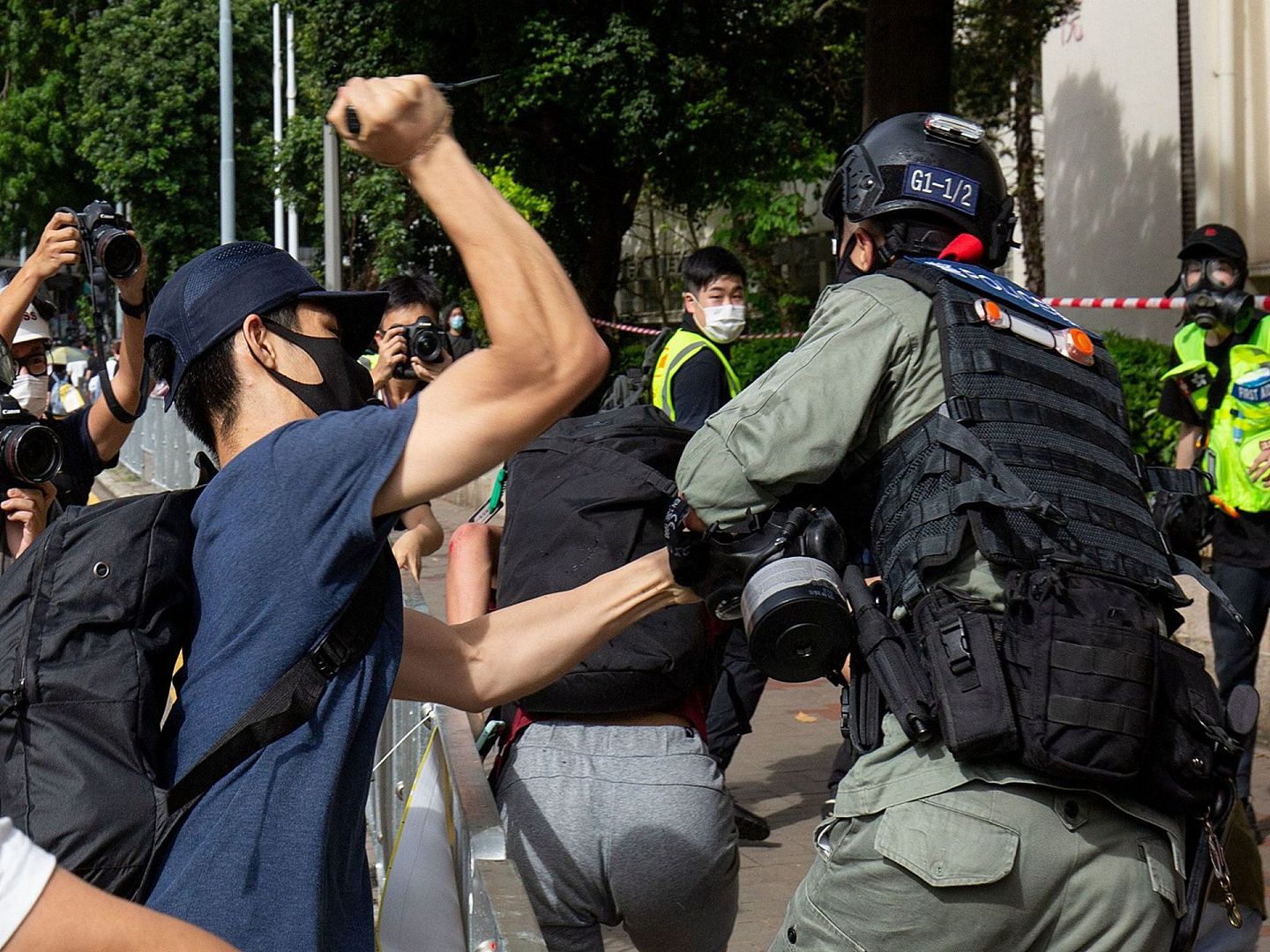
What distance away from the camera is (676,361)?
20.7 ft

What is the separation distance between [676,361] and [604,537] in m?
3.23

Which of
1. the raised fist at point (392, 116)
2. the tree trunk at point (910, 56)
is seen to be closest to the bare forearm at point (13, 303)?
the raised fist at point (392, 116)

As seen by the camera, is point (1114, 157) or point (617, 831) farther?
point (1114, 157)

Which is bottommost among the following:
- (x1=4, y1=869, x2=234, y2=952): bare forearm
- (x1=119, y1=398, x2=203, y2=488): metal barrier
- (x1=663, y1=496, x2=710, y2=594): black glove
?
(x1=119, y1=398, x2=203, y2=488): metal barrier

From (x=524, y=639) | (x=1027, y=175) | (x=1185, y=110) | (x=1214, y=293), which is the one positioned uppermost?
(x=1185, y=110)

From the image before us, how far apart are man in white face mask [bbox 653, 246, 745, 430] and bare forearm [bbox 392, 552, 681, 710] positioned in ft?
10.8

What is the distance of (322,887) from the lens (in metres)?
2.08

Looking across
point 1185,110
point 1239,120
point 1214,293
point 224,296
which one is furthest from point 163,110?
point 224,296

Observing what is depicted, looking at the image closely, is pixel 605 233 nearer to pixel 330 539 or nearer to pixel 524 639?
pixel 524 639

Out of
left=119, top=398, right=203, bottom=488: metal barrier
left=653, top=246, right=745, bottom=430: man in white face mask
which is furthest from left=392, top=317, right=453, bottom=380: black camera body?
left=119, top=398, right=203, bottom=488: metal barrier

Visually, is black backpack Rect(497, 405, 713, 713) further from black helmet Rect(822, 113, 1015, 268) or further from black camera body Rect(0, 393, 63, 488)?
black camera body Rect(0, 393, 63, 488)

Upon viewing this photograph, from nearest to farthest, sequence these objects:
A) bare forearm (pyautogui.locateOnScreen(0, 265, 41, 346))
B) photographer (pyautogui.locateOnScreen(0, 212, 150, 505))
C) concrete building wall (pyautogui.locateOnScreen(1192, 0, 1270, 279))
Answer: bare forearm (pyautogui.locateOnScreen(0, 265, 41, 346))
photographer (pyautogui.locateOnScreen(0, 212, 150, 505))
concrete building wall (pyautogui.locateOnScreen(1192, 0, 1270, 279))

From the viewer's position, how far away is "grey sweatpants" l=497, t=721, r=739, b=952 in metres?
3.02

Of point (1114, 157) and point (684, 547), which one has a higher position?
point (1114, 157)
